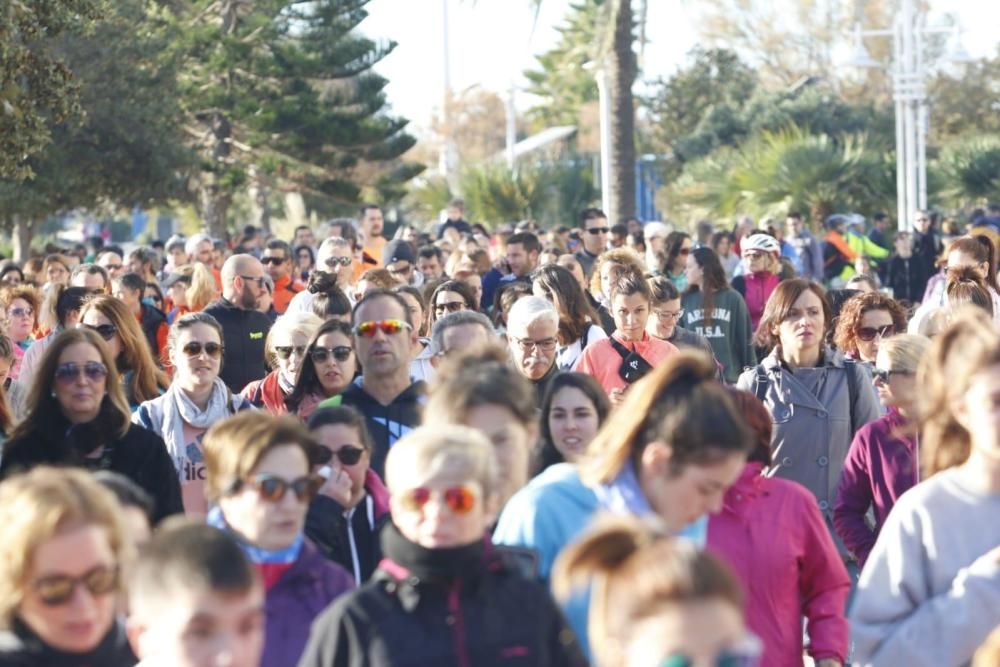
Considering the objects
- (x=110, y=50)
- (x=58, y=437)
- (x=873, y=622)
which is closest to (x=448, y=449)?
(x=873, y=622)

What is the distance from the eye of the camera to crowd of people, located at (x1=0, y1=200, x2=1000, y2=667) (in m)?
3.83

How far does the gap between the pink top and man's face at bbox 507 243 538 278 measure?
16.9ft

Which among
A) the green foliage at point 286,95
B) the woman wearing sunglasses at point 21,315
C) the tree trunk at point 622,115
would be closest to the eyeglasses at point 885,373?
the woman wearing sunglasses at point 21,315

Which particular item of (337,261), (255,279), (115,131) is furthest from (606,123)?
(255,279)

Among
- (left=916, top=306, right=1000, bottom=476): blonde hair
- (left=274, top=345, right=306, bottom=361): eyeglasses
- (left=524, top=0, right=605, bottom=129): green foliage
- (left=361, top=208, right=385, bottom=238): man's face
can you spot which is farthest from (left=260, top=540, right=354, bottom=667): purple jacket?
(left=524, top=0, right=605, bottom=129): green foliage

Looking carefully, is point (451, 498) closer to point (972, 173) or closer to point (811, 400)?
point (811, 400)

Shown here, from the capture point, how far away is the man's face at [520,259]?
579 inches

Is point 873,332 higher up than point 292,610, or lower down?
higher up

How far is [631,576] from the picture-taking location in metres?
3.36

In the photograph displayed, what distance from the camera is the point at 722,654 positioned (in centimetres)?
319

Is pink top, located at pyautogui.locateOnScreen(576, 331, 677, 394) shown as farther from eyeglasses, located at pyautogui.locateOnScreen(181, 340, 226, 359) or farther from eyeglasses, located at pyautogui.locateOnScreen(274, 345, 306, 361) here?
eyeglasses, located at pyautogui.locateOnScreen(181, 340, 226, 359)

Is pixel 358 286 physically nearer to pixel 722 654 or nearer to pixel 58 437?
pixel 58 437

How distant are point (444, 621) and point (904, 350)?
3431mm

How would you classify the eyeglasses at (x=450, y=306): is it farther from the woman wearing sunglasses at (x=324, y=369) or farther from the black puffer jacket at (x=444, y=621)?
the black puffer jacket at (x=444, y=621)
